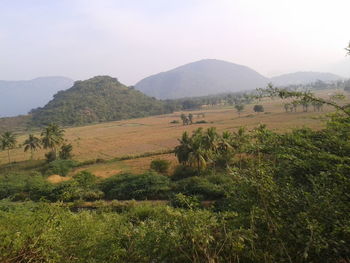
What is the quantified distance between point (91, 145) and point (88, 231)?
2338 inches

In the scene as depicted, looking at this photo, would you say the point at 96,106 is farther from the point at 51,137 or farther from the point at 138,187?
the point at 138,187

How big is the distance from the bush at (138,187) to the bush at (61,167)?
12.1 metres

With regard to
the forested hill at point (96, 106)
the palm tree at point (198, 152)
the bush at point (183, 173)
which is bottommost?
the bush at point (183, 173)

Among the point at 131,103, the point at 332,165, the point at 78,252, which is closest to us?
the point at 332,165

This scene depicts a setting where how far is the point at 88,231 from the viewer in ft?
25.9

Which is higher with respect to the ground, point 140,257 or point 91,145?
point 140,257

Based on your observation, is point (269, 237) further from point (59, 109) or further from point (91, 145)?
point (59, 109)

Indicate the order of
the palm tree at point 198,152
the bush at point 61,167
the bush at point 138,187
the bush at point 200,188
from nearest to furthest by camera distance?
the bush at point 200,188, the bush at point 138,187, the palm tree at point 198,152, the bush at point 61,167

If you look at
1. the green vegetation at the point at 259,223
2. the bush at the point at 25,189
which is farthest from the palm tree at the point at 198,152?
the green vegetation at the point at 259,223

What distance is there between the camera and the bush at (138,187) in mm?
25719

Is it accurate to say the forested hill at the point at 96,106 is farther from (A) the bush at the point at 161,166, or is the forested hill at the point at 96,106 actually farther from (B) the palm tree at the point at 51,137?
(A) the bush at the point at 161,166

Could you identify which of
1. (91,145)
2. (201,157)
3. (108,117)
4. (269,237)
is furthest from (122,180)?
(108,117)

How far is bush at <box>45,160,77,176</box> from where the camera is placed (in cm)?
3733

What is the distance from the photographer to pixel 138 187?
2645 centimetres
